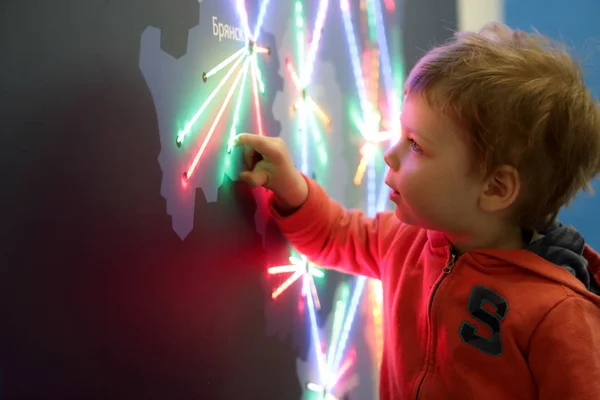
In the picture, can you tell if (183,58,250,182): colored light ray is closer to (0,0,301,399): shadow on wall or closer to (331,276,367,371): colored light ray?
(0,0,301,399): shadow on wall

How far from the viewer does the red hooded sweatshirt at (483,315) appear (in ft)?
2.11

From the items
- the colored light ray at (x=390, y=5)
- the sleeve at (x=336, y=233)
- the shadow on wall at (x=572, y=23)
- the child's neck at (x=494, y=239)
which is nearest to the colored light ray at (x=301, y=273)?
the sleeve at (x=336, y=233)

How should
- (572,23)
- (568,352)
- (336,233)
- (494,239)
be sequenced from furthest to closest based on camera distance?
(572,23) < (336,233) < (494,239) < (568,352)

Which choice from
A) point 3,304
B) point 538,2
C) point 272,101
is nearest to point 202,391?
point 3,304

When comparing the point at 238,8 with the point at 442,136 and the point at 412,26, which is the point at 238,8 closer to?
the point at 442,136

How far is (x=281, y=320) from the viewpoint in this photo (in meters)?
0.80

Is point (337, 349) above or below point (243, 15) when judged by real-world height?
below

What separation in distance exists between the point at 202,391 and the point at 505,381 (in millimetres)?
363

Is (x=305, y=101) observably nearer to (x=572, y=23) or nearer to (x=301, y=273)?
(x=301, y=273)

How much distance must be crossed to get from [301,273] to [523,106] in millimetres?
399

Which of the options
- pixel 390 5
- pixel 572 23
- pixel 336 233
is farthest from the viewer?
pixel 572 23

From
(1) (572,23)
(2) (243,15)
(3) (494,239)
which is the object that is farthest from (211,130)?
(1) (572,23)

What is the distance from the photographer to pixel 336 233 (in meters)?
0.85

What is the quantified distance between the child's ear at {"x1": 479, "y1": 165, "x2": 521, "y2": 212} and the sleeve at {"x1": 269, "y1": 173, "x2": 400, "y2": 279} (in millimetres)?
206
